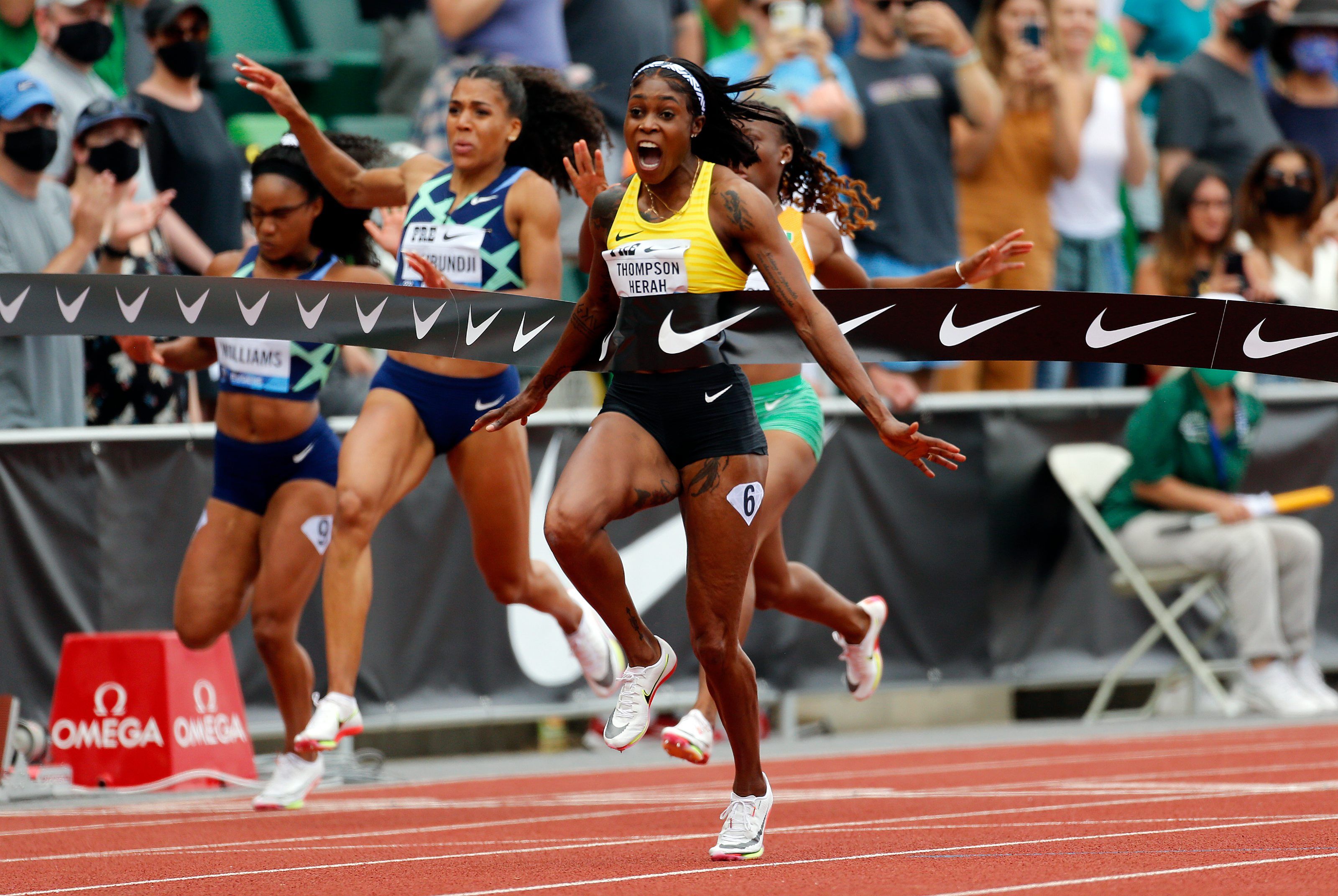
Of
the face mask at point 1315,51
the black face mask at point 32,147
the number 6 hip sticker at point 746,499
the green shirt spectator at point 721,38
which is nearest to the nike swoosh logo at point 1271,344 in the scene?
the number 6 hip sticker at point 746,499

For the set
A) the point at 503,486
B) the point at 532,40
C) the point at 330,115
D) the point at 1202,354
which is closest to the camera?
the point at 1202,354

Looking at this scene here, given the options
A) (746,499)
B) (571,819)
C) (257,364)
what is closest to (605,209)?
(746,499)

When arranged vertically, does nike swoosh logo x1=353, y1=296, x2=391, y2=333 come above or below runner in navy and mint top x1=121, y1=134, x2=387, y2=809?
above

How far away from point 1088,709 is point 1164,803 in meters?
5.09

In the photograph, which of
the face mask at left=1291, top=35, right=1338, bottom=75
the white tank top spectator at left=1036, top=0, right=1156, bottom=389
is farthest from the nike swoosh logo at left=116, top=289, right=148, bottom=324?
the face mask at left=1291, top=35, right=1338, bottom=75

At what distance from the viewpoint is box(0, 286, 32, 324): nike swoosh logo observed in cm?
671

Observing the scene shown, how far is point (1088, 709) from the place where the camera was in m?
11.9

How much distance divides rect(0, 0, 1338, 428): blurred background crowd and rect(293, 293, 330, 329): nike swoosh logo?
1946mm

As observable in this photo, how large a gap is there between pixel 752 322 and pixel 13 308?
8.81ft

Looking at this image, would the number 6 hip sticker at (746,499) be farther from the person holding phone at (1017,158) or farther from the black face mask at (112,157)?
the person holding phone at (1017,158)

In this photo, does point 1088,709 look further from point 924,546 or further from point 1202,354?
point 1202,354

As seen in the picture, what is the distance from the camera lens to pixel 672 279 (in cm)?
558

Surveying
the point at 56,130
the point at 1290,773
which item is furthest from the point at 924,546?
the point at 56,130

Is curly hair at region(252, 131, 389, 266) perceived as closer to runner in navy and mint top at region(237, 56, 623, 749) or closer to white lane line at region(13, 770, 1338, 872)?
runner in navy and mint top at region(237, 56, 623, 749)
